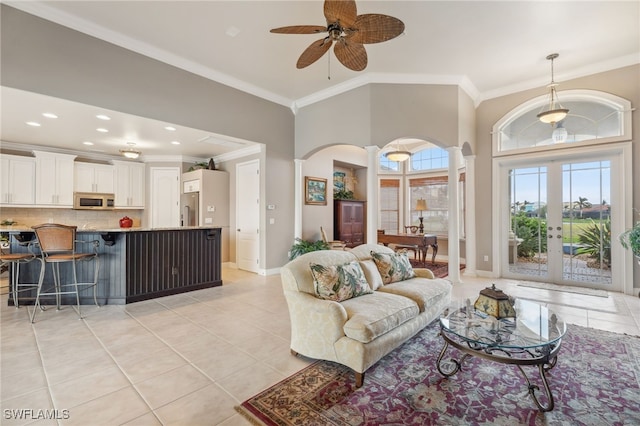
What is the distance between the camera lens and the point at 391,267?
3391 mm

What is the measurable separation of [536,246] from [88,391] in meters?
6.68

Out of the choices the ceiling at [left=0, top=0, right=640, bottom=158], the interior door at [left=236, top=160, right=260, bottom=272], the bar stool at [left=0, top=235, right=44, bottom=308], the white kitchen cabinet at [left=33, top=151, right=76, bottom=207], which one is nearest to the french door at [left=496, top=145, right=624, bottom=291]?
the ceiling at [left=0, top=0, right=640, bottom=158]

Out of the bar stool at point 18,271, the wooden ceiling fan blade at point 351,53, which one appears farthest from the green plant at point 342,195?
the bar stool at point 18,271

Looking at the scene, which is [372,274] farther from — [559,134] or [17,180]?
[17,180]

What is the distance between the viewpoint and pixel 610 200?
474cm

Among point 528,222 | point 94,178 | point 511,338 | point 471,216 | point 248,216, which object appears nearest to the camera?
point 511,338

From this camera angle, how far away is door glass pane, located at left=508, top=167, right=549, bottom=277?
5371 mm

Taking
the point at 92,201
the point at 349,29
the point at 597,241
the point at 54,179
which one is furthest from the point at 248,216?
the point at 597,241

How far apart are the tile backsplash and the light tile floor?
2486 millimetres

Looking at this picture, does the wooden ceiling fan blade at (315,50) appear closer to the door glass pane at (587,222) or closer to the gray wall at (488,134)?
the gray wall at (488,134)

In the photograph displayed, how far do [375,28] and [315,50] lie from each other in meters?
0.73

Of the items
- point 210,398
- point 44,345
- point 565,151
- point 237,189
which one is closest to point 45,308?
point 44,345

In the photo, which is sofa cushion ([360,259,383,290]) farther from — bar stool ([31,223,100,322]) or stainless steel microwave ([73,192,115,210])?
stainless steel microwave ([73,192,115,210])

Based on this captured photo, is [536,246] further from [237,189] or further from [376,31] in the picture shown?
[237,189]
